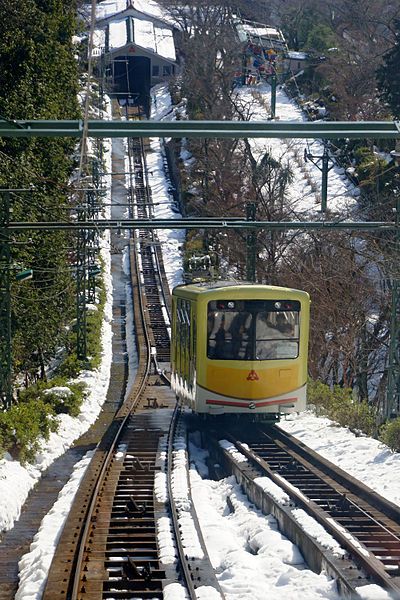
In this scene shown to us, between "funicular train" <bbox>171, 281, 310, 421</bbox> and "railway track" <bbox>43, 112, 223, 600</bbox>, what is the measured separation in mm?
1454

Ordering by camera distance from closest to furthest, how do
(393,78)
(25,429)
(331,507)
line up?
1. (331,507)
2. (25,429)
3. (393,78)

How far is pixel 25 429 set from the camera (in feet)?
66.4

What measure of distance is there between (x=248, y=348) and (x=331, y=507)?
23.5ft

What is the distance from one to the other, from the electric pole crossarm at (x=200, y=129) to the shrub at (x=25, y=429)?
5459 mm

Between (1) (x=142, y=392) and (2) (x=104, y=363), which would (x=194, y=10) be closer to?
(2) (x=104, y=363)

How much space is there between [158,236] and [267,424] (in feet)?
155

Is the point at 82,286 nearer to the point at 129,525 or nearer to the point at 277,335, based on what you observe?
the point at 277,335

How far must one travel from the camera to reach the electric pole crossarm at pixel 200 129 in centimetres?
1636

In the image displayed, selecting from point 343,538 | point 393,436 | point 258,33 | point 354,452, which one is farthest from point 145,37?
point 343,538

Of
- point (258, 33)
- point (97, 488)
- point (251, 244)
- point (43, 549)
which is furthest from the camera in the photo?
point (258, 33)

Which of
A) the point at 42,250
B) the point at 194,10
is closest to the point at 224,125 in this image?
the point at 42,250

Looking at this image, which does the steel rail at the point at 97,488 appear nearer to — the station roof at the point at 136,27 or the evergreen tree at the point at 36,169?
the evergreen tree at the point at 36,169

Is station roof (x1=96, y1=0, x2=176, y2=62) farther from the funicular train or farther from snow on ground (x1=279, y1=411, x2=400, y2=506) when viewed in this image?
the funicular train

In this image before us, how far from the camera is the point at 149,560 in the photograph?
11695mm
